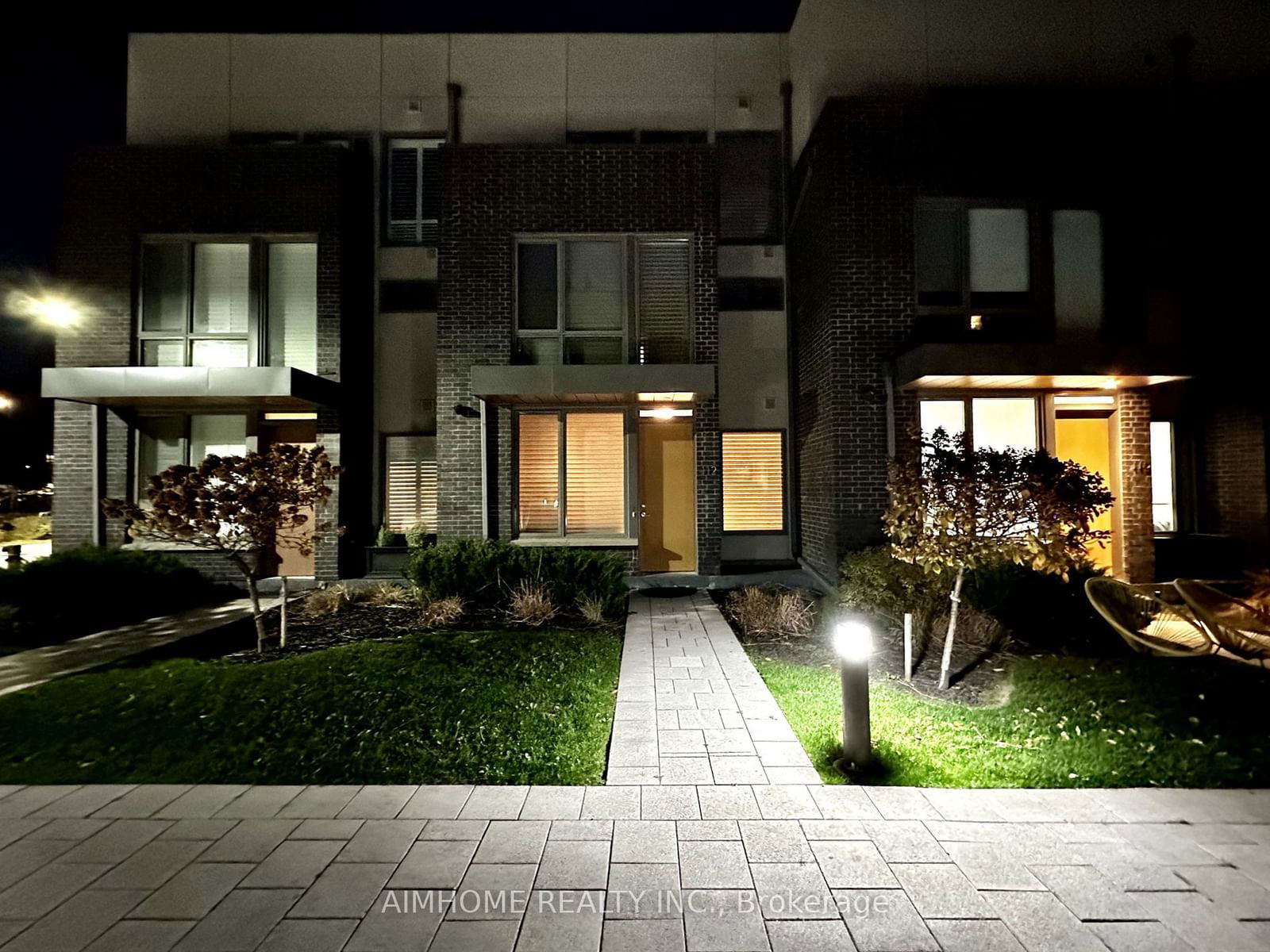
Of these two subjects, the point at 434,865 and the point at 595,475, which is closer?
the point at 434,865

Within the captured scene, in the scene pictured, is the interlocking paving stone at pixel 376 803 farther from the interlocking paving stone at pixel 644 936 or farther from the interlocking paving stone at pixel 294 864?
the interlocking paving stone at pixel 644 936

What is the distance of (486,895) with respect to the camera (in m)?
2.60

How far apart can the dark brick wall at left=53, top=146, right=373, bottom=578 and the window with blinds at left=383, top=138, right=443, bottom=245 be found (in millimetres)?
1151

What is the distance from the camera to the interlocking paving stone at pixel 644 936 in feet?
7.52

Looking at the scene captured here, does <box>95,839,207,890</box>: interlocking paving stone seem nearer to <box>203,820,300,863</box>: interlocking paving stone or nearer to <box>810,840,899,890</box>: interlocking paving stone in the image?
<box>203,820,300,863</box>: interlocking paving stone

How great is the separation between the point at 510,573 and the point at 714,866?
579 cm

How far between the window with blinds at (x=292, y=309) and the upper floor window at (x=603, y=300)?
3.62 m

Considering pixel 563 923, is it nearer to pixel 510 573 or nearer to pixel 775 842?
pixel 775 842

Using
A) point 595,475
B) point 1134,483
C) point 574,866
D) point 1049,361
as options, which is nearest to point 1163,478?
point 1134,483

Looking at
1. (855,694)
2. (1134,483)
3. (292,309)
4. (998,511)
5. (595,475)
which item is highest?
(292,309)

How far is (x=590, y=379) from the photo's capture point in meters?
9.27

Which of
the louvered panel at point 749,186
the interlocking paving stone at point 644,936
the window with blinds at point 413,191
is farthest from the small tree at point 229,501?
the louvered panel at point 749,186

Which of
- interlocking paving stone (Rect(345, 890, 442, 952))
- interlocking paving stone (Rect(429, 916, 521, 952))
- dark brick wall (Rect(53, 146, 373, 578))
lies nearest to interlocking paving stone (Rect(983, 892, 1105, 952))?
interlocking paving stone (Rect(429, 916, 521, 952))

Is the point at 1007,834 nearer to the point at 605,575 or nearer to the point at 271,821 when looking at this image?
the point at 271,821
